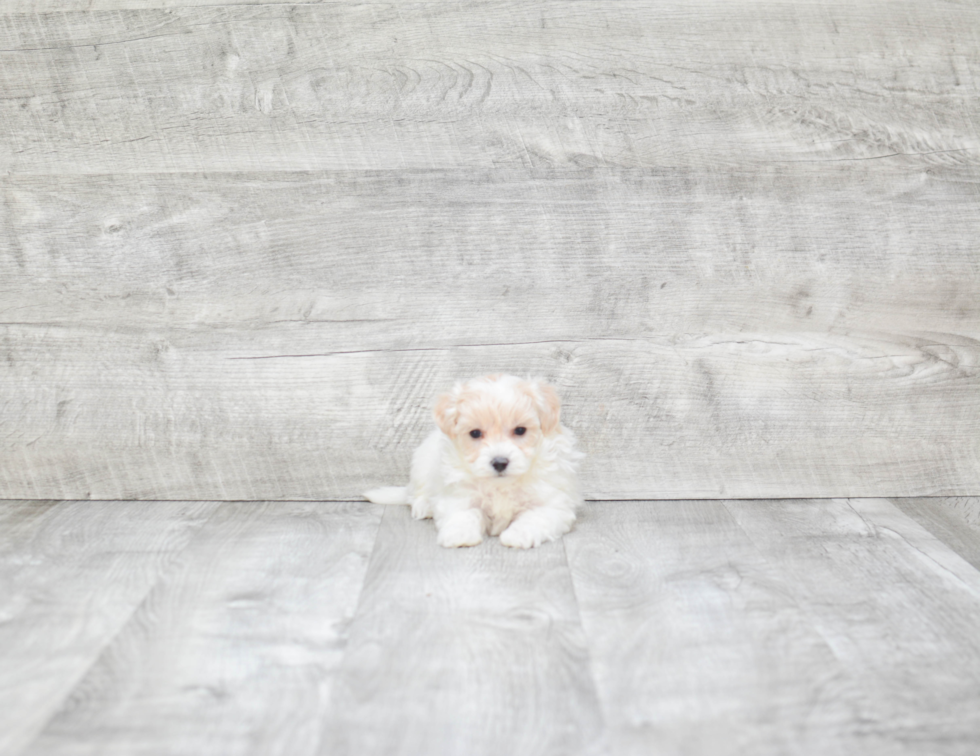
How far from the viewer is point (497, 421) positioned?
1623mm

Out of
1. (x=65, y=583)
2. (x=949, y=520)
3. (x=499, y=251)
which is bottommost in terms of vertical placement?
(x=949, y=520)

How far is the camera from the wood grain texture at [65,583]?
1138 mm

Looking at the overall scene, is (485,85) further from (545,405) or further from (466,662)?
(466,662)

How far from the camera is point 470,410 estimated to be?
5.32ft

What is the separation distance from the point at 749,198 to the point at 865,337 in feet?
1.29

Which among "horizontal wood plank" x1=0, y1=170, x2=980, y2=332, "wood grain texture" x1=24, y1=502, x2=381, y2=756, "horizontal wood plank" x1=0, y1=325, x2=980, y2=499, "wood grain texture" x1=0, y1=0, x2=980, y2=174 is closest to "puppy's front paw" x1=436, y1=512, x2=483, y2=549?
"wood grain texture" x1=24, y1=502, x2=381, y2=756

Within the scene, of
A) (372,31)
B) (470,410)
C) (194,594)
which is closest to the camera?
(194,594)

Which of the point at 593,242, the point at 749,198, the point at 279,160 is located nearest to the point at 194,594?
the point at 279,160

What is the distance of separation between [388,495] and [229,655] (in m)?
0.71

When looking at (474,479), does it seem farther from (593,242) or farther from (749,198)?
(749,198)

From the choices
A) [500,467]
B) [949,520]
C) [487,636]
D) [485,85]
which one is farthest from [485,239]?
[949,520]

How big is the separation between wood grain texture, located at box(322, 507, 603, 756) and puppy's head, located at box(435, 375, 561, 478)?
0.55 ft

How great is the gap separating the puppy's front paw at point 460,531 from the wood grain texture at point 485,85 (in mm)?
737

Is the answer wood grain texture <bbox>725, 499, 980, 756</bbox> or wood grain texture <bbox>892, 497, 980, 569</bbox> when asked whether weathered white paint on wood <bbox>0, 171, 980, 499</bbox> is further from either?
wood grain texture <bbox>725, 499, 980, 756</bbox>
